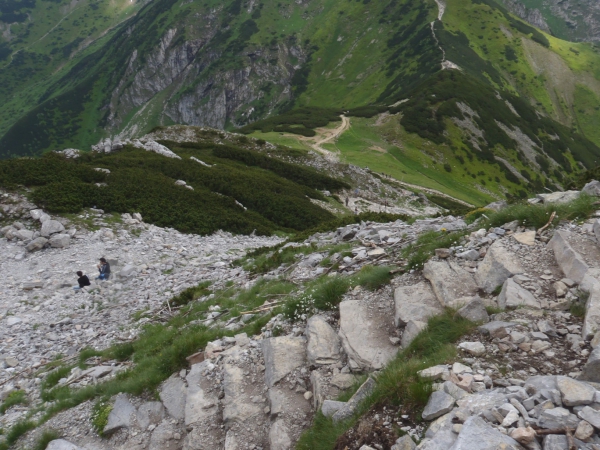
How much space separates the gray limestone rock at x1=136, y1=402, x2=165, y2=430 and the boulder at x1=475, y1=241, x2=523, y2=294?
6.93 metres

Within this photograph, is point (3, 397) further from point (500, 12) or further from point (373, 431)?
point (500, 12)

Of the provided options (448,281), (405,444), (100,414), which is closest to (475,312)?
(448,281)

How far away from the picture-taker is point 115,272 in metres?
18.8

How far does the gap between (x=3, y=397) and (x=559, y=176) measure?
113619 mm

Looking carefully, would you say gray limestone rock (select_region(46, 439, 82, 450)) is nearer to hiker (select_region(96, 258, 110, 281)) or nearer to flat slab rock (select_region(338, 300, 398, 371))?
flat slab rock (select_region(338, 300, 398, 371))

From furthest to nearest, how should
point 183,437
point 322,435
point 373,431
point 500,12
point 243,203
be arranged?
point 500,12, point 243,203, point 183,437, point 322,435, point 373,431

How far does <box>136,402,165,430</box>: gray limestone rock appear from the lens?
7.43 m

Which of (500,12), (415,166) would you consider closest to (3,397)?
(415,166)

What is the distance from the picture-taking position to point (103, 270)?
1794 centimetres

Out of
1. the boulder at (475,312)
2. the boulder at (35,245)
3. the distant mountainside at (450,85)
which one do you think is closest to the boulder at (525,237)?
the boulder at (475,312)

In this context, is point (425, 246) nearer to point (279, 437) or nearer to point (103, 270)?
point (279, 437)

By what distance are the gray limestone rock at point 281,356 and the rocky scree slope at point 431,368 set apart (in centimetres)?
3

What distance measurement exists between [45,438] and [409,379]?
25.3 feet

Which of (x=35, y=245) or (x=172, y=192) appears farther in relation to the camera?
(x=172, y=192)
